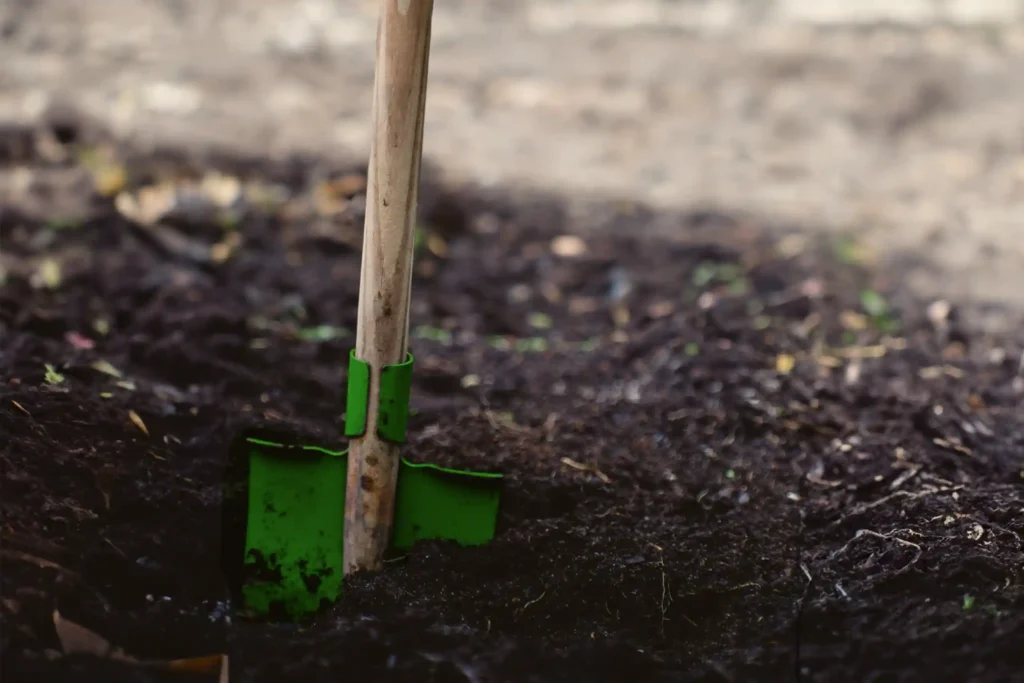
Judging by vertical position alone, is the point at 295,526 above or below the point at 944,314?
below

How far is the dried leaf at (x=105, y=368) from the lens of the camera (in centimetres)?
153

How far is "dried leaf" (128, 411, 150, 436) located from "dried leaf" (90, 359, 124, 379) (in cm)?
17

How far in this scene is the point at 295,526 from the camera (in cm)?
122

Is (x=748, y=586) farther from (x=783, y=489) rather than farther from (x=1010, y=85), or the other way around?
(x=1010, y=85)

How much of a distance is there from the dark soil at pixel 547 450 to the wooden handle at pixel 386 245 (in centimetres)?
9

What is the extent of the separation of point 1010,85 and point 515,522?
2943 millimetres

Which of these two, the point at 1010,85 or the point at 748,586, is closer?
the point at 748,586

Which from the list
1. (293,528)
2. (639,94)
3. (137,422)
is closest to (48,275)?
(137,422)

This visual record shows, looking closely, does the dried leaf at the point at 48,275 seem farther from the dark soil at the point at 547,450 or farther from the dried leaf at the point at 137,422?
the dried leaf at the point at 137,422

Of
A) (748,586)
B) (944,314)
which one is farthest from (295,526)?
(944,314)

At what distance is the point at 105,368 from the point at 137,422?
0.24m

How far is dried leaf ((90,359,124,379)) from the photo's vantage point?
5.02ft

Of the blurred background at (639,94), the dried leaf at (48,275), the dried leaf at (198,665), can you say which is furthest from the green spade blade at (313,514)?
the blurred background at (639,94)

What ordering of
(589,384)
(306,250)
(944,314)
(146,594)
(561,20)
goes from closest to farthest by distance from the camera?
(146,594) → (589,384) → (944,314) → (306,250) → (561,20)
